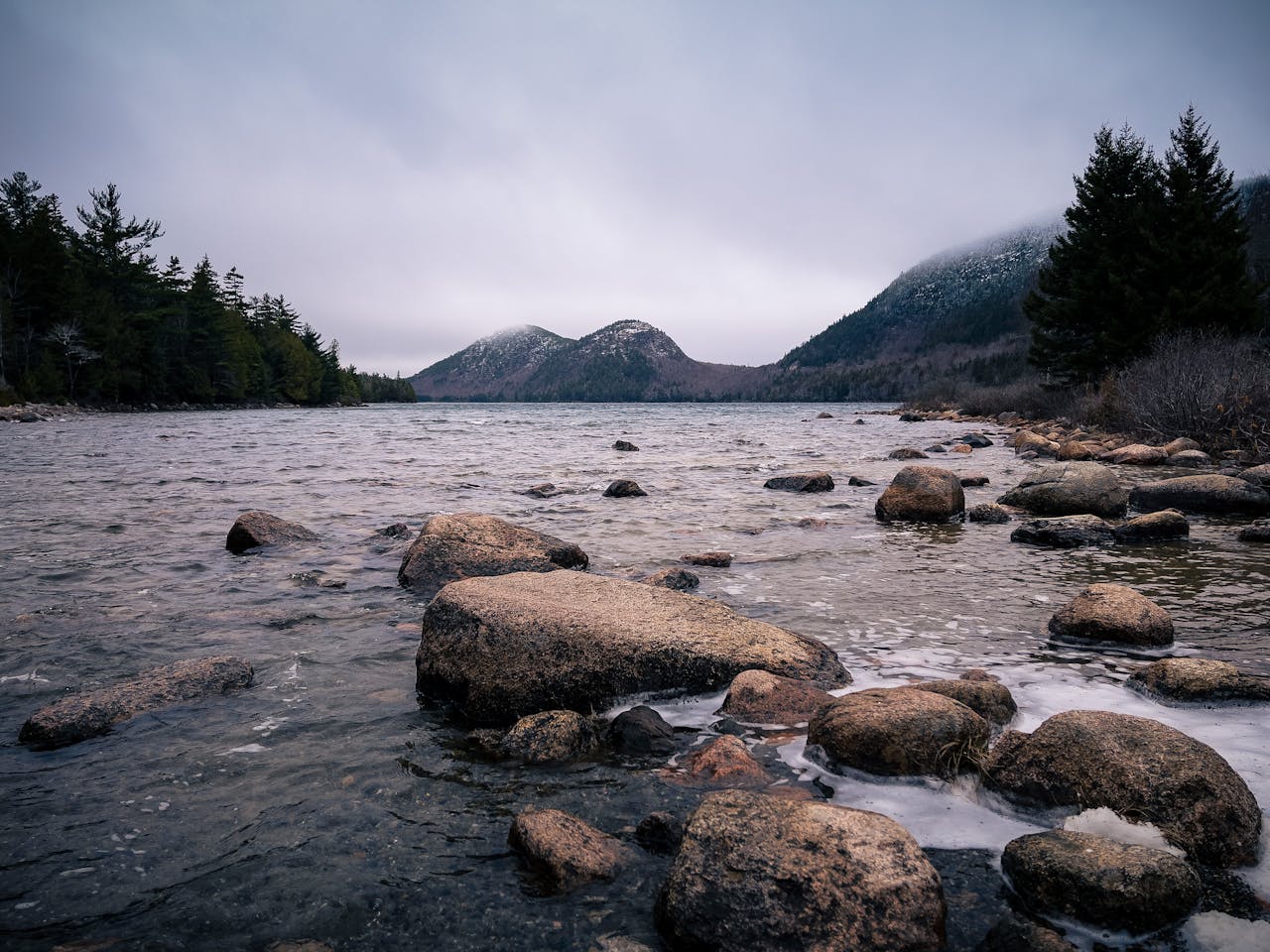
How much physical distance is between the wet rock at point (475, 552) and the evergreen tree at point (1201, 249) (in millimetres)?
30992

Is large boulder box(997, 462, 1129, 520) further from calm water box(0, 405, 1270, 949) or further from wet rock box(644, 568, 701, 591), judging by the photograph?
wet rock box(644, 568, 701, 591)

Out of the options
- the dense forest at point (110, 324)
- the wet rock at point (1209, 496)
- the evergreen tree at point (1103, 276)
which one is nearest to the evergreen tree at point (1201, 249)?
the evergreen tree at point (1103, 276)

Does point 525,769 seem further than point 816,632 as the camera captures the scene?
No

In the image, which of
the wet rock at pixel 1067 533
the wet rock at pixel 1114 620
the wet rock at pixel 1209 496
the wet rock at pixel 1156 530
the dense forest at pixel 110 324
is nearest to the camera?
the wet rock at pixel 1114 620

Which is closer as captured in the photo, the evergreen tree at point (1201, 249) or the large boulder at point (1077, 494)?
the large boulder at point (1077, 494)

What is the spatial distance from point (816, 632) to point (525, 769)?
2857mm

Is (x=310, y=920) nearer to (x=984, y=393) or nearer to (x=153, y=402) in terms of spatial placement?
(x=984, y=393)

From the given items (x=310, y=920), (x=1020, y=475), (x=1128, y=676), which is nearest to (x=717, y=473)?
(x=1020, y=475)

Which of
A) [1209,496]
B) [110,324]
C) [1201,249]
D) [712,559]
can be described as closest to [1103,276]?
[1201,249]

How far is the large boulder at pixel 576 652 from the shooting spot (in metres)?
3.98

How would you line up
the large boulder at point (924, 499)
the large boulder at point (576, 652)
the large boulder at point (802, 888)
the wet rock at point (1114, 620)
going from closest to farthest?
the large boulder at point (802, 888) < the large boulder at point (576, 652) < the wet rock at point (1114, 620) < the large boulder at point (924, 499)

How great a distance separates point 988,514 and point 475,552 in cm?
758

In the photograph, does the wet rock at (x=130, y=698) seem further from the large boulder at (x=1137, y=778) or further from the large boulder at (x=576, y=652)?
the large boulder at (x=1137, y=778)

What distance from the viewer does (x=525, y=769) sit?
10.9 ft
